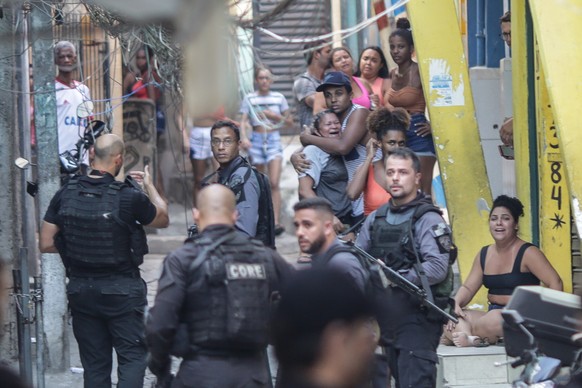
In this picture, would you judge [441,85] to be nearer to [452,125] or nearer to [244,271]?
[452,125]

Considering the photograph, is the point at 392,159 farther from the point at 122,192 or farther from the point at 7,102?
the point at 7,102

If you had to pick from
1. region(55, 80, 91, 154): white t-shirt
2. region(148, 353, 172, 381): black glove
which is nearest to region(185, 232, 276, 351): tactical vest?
region(148, 353, 172, 381): black glove

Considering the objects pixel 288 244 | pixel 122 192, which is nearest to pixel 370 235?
pixel 122 192

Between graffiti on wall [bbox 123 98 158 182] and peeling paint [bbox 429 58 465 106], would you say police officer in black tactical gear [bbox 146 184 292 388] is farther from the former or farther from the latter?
graffiti on wall [bbox 123 98 158 182]

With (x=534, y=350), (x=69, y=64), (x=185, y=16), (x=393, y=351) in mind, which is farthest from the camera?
(x=69, y=64)

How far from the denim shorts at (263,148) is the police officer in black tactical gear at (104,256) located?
5897 millimetres

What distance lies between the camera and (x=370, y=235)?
23.8 ft

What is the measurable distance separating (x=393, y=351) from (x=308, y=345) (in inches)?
156

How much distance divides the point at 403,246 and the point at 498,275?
1.40 meters

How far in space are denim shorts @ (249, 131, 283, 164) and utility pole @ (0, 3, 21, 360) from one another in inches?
186

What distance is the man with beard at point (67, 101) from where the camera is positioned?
11.1 metres

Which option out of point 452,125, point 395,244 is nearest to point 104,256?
point 395,244

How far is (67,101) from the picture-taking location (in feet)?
37.0

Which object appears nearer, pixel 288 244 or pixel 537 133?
pixel 537 133
